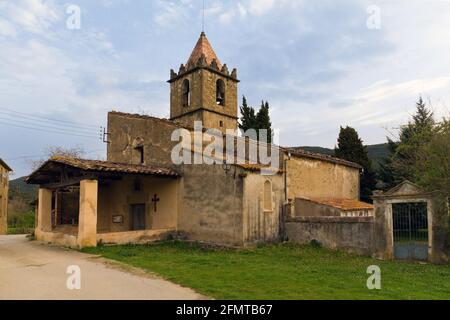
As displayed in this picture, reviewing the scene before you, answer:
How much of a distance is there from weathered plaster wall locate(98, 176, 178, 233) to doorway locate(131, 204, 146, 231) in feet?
0.67

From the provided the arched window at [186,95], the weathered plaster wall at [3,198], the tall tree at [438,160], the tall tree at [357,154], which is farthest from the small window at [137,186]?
the weathered plaster wall at [3,198]

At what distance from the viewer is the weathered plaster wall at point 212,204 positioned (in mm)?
14367

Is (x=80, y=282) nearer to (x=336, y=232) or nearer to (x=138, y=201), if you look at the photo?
(x=336, y=232)

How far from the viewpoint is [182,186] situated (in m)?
16.7

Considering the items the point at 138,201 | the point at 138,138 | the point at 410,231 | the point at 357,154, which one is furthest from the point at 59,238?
the point at 357,154

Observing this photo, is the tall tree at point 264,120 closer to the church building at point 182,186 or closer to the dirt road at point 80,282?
the church building at point 182,186

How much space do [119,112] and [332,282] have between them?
1569cm

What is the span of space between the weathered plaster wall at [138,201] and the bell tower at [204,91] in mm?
5722

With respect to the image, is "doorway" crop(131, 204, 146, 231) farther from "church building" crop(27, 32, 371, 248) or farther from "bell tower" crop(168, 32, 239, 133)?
"bell tower" crop(168, 32, 239, 133)

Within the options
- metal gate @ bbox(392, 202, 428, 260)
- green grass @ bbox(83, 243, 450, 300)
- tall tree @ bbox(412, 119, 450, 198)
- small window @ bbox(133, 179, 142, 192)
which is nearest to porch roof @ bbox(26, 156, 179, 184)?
small window @ bbox(133, 179, 142, 192)

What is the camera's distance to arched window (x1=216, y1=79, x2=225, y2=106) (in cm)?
2397

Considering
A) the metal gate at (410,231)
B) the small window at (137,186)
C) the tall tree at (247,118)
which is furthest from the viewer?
the tall tree at (247,118)

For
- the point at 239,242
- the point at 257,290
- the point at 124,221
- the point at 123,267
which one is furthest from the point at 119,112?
the point at 257,290

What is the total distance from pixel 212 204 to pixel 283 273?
6393mm
